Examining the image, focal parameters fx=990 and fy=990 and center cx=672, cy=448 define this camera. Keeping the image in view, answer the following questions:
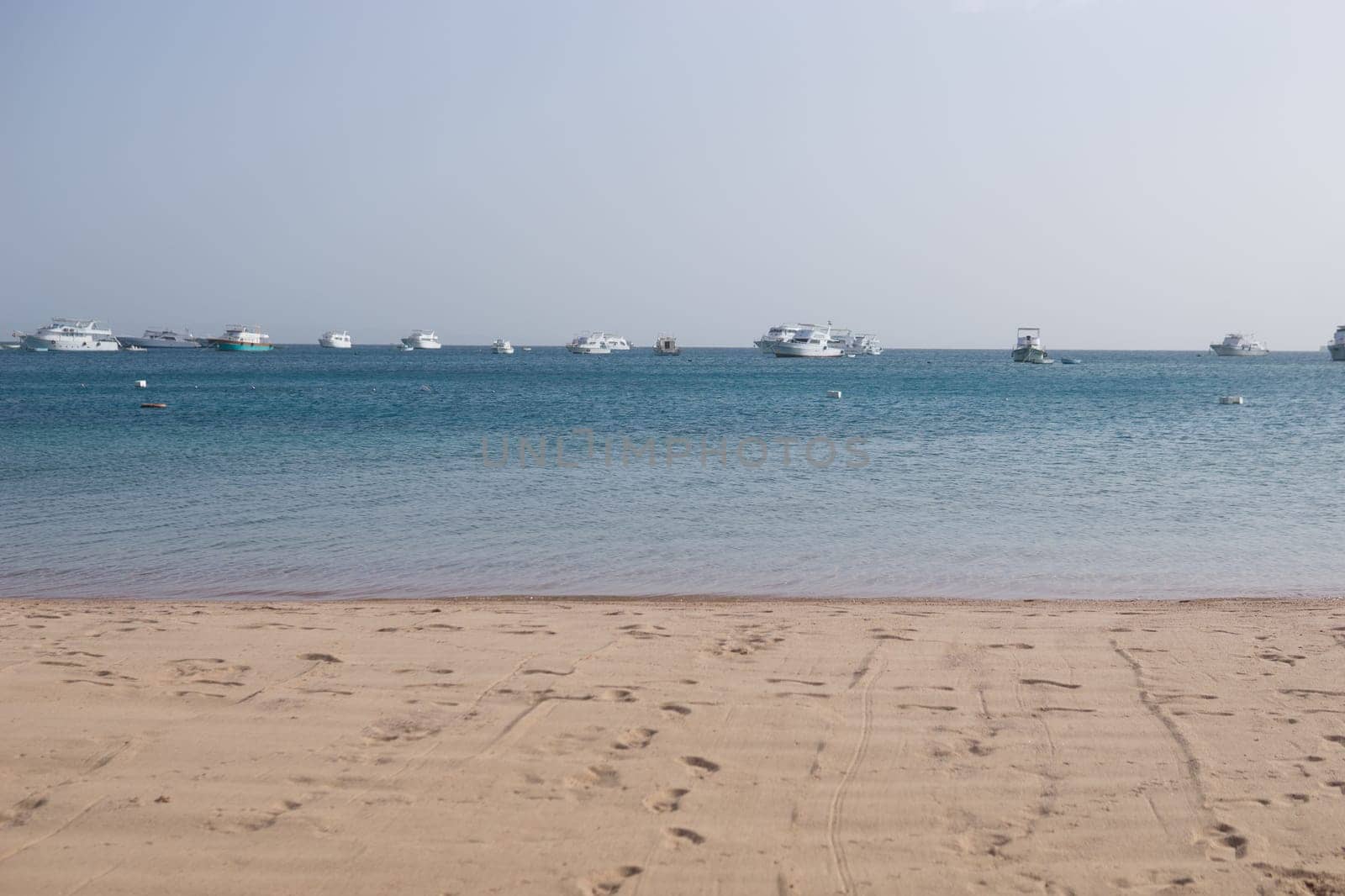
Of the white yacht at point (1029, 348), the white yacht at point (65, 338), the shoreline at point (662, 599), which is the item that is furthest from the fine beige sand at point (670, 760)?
the white yacht at point (65, 338)

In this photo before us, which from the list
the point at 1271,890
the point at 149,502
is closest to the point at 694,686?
the point at 1271,890

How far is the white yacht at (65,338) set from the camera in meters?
140

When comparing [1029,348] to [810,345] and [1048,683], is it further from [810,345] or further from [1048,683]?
[1048,683]

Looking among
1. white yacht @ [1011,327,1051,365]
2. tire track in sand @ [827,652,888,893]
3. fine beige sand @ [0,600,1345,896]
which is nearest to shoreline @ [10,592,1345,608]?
fine beige sand @ [0,600,1345,896]

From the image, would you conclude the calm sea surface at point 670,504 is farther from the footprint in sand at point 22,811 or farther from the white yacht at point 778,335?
the white yacht at point 778,335

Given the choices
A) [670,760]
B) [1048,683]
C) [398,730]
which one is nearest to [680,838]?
[670,760]

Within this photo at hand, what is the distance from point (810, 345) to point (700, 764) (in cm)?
11753

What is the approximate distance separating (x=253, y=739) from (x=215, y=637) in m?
2.86

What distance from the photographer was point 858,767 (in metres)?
5.39

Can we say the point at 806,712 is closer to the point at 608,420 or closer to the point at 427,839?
the point at 427,839

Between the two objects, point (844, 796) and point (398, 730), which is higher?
point (844, 796)

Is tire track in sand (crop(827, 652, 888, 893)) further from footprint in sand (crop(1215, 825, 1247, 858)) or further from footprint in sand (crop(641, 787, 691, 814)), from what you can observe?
footprint in sand (crop(1215, 825, 1247, 858))

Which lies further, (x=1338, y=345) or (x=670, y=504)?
(x=1338, y=345)

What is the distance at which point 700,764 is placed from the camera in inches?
213
